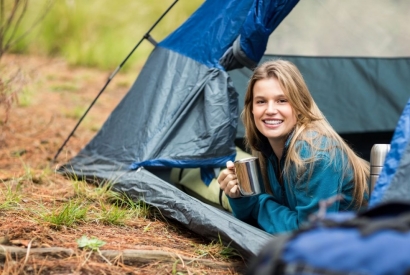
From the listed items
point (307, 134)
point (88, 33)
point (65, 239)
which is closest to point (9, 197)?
point (65, 239)

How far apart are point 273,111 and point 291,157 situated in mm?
191

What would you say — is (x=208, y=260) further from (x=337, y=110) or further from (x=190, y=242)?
(x=337, y=110)

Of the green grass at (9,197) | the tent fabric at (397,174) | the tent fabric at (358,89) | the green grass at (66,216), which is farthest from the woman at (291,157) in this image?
the tent fabric at (358,89)

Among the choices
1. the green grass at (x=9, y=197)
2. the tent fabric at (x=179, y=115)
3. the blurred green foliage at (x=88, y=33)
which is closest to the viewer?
the green grass at (x=9, y=197)

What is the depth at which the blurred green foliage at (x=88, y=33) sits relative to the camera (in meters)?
6.76

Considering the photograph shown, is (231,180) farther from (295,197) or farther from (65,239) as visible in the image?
(65,239)

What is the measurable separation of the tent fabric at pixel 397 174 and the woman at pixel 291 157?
437 mm

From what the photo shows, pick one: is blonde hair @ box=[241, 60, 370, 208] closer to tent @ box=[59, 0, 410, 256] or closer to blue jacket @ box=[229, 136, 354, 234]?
blue jacket @ box=[229, 136, 354, 234]

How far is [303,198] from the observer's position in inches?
89.8

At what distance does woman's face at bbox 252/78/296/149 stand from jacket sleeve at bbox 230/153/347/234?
0.20m

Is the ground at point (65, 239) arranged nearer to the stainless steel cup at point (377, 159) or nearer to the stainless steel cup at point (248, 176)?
the stainless steel cup at point (248, 176)

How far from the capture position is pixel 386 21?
3740 mm

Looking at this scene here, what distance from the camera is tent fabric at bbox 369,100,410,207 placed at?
1.75m

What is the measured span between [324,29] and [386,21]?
0.38 m
